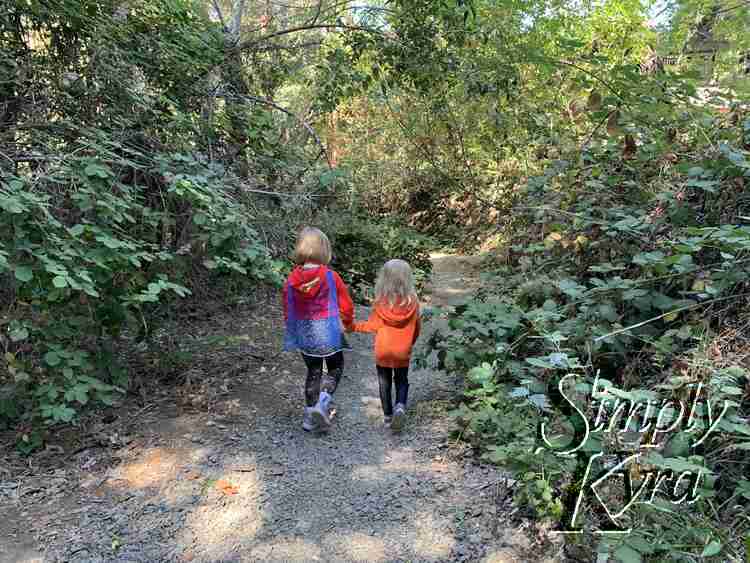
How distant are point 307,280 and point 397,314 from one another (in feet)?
2.48

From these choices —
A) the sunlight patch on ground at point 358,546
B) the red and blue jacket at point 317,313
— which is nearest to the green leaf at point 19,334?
the red and blue jacket at point 317,313

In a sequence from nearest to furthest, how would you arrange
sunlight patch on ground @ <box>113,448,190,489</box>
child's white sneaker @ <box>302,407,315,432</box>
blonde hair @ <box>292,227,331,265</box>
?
sunlight patch on ground @ <box>113,448,190,489</box>, blonde hair @ <box>292,227,331,265</box>, child's white sneaker @ <box>302,407,315,432</box>

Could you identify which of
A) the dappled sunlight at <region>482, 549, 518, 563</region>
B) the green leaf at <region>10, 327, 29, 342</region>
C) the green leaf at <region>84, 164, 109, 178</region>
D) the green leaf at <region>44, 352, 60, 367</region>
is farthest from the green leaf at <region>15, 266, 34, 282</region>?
the dappled sunlight at <region>482, 549, 518, 563</region>

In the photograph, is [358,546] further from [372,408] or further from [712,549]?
[372,408]

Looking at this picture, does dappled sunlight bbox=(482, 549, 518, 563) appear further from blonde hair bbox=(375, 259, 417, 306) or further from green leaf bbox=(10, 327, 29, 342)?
green leaf bbox=(10, 327, 29, 342)

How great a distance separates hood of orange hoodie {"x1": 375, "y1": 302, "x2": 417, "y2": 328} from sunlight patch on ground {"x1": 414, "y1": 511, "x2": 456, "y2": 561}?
1521 millimetres

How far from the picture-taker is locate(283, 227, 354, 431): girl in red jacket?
4.05 meters

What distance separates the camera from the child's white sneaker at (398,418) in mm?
4125

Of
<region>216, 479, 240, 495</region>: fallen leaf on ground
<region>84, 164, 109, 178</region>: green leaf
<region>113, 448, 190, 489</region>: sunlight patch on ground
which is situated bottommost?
<region>216, 479, 240, 495</region>: fallen leaf on ground

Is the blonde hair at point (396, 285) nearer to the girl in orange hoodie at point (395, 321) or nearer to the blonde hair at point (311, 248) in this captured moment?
the girl in orange hoodie at point (395, 321)

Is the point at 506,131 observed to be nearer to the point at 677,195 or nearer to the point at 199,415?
the point at 677,195

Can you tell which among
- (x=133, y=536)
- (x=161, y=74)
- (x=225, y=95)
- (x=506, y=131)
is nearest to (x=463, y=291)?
(x=506, y=131)

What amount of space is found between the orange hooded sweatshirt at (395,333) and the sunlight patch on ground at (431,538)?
53.2 inches

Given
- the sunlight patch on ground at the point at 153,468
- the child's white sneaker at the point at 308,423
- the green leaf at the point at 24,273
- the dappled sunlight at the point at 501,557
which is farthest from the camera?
the child's white sneaker at the point at 308,423
